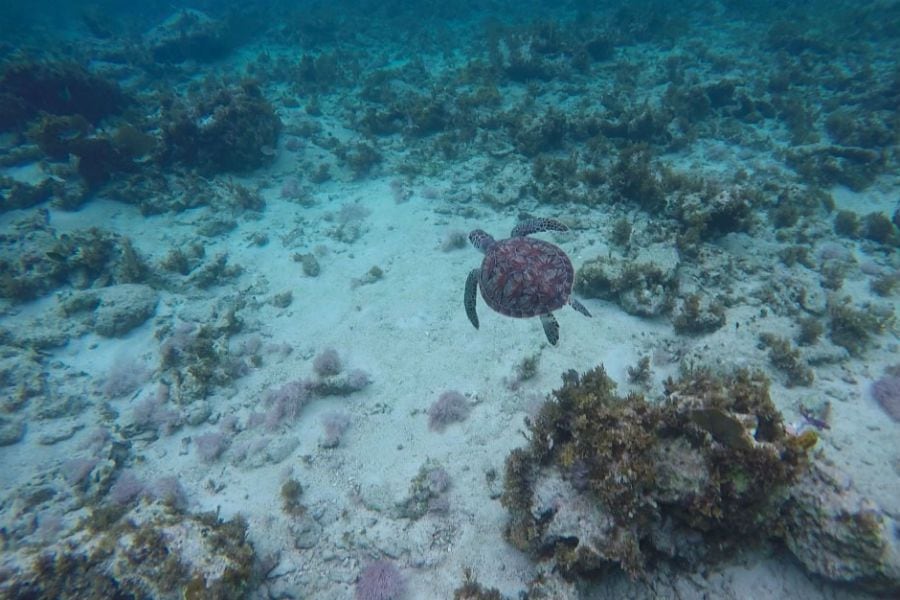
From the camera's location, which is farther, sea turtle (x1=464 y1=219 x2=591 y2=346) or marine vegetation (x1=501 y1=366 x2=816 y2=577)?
sea turtle (x1=464 y1=219 x2=591 y2=346)

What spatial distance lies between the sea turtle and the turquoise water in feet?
0.18

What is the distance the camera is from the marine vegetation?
370 centimetres

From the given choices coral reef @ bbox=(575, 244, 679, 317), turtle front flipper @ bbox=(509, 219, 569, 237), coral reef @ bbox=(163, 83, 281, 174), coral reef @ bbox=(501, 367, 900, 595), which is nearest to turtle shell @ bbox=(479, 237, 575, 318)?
turtle front flipper @ bbox=(509, 219, 569, 237)

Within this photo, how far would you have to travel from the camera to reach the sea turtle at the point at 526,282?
6910mm

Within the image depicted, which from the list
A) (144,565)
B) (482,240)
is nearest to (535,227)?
(482,240)

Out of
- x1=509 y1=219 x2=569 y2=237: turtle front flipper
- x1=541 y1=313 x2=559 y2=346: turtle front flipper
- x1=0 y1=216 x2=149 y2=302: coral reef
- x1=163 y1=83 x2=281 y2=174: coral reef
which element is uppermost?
x1=163 y1=83 x2=281 y2=174: coral reef

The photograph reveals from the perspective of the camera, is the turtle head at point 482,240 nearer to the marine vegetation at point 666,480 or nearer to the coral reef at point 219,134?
the marine vegetation at point 666,480

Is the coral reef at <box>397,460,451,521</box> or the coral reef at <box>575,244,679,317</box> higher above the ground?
the coral reef at <box>575,244,679,317</box>

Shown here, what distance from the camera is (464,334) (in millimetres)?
8164

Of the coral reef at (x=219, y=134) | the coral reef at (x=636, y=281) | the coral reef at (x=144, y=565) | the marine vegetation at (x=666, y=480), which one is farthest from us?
the coral reef at (x=219, y=134)

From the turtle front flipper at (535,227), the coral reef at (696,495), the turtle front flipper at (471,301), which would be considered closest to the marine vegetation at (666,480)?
the coral reef at (696,495)

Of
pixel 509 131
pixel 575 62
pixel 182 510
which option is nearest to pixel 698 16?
pixel 575 62

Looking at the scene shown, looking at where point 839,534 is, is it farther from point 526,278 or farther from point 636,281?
point 636,281

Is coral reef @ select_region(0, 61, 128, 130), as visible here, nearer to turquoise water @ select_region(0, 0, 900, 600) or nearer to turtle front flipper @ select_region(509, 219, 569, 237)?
turquoise water @ select_region(0, 0, 900, 600)
